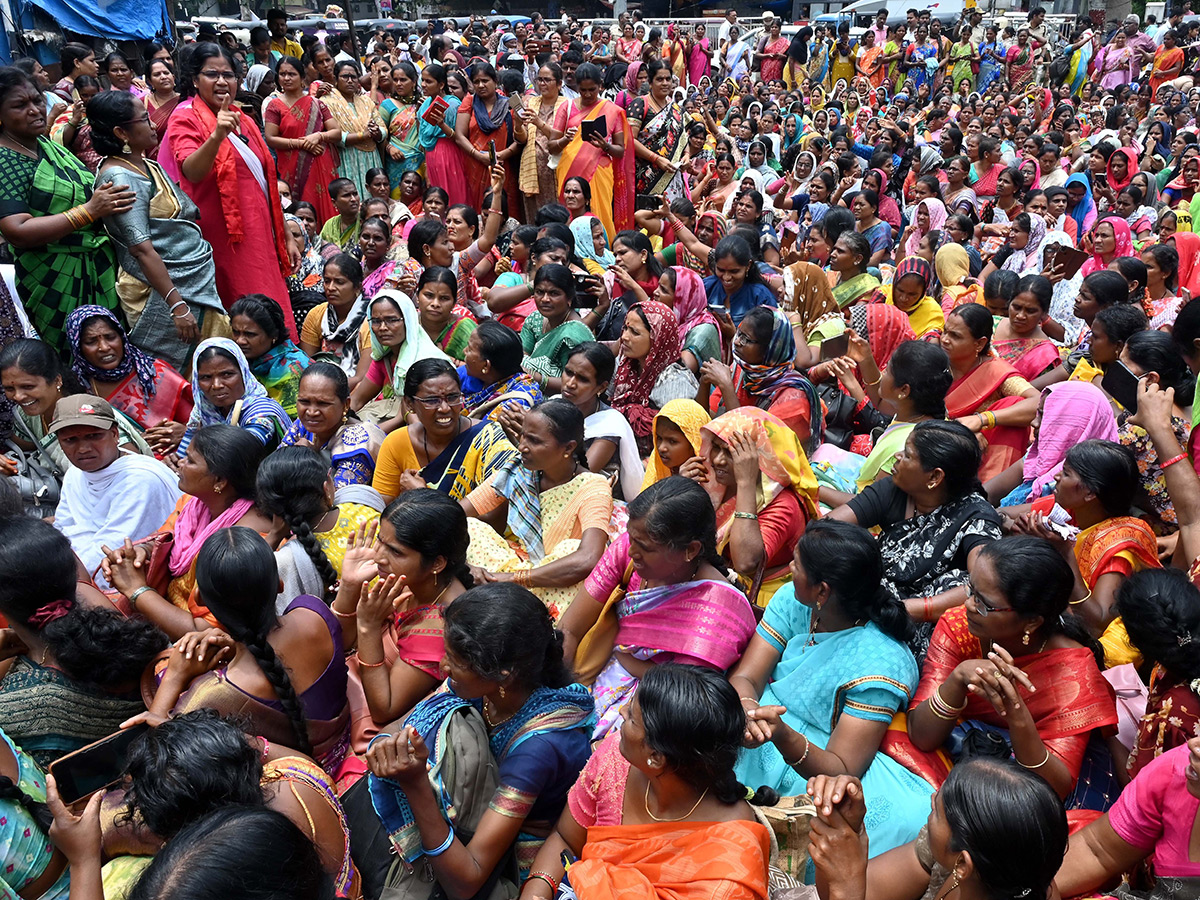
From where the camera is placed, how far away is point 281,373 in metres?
4.61

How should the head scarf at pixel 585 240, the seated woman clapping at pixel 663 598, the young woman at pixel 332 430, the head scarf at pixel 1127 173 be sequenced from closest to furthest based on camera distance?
the seated woman clapping at pixel 663 598 → the young woman at pixel 332 430 → the head scarf at pixel 585 240 → the head scarf at pixel 1127 173

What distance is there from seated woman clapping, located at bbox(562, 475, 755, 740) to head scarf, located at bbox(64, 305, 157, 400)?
2.60 meters

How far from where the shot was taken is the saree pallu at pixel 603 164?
7484 millimetres

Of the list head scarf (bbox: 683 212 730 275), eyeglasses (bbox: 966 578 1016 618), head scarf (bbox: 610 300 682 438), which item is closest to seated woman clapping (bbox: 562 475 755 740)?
eyeglasses (bbox: 966 578 1016 618)

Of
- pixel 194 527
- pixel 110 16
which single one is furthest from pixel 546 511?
pixel 110 16

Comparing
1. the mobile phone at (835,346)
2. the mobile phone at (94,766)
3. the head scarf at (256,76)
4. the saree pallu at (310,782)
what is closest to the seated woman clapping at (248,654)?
the mobile phone at (94,766)

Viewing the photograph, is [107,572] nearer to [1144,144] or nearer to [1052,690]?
[1052,690]

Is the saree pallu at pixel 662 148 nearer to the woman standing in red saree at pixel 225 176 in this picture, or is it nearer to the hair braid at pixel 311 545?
the woman standing in red saree at pixel 225 176

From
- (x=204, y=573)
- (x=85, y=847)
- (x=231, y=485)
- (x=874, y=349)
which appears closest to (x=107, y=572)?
(x=231, y=485)

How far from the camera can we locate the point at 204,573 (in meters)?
2.36

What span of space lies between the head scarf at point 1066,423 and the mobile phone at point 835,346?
1.63 metres

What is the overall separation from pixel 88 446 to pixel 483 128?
17.6 ft

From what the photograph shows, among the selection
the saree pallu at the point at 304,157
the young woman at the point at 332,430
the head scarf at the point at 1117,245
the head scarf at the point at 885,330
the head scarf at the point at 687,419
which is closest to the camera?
the head scarf at the point at 687,419

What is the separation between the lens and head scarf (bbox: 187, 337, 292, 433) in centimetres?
401
